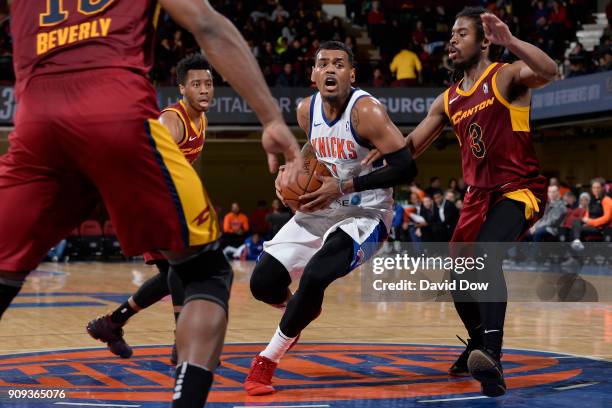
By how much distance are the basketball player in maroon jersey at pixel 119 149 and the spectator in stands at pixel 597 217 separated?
11.4 m

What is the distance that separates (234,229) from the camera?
2005 centimetres

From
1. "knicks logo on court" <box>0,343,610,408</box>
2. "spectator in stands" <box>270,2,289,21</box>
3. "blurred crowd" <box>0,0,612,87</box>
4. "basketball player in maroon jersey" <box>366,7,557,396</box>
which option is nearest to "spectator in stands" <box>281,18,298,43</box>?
"blurred crowd" <box>0,0,612,87</box>

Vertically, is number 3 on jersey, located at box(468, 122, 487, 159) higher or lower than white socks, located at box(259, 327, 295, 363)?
higher

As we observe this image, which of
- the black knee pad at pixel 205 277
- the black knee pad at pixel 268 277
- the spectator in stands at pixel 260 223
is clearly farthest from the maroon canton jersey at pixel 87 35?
the spectator in stands at pixel 260 223

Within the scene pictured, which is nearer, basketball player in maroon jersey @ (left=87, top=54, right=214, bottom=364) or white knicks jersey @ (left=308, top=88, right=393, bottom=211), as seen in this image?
white knicks jersey @ (left=308, top=88, right=393, bottom=211)

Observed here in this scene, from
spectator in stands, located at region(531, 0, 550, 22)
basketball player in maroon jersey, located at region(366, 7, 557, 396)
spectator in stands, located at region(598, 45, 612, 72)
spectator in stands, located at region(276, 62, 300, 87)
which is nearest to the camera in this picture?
basketball player in maroon jersey, located at region(366, 7, 557, 396)

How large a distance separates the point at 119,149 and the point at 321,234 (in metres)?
2.76

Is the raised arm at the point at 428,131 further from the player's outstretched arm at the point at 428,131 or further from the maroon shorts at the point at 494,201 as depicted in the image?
the maroon shorts at the point at 494,201

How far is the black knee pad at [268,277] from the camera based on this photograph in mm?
5098

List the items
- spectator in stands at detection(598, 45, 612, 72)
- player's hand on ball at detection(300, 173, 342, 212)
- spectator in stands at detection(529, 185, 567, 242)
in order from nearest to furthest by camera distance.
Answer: player's hand on ball at detection(300, 173, 342, 212), spectator in stands at detection(529, 185, 567, 242), spectator in stands at detection(598, 45, 612, 72)

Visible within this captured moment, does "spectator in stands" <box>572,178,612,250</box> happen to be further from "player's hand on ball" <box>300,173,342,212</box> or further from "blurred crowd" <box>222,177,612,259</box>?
"player's hand on ball" <box>300,173,342,212</box>

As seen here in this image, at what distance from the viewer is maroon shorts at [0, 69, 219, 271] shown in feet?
8.55

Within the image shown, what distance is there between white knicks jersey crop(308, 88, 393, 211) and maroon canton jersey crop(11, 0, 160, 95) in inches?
100

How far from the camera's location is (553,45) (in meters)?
20.9
